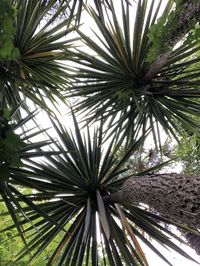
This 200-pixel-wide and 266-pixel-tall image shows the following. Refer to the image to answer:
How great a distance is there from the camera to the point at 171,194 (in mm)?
2057

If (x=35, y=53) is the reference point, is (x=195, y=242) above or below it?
below

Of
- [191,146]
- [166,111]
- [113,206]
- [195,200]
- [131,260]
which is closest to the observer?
[195,200]

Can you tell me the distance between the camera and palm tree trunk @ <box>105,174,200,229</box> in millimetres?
1855

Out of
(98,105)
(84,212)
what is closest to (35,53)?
(98,105)

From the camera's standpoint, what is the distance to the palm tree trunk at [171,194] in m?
1.85

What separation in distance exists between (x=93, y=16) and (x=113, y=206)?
229 centimetres

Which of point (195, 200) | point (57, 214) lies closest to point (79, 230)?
point (57, 214)

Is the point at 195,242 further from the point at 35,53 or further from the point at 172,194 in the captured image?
the point at 35,53

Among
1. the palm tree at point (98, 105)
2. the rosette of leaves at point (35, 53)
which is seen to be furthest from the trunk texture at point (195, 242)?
the rosette of leaves at point (35, 53)

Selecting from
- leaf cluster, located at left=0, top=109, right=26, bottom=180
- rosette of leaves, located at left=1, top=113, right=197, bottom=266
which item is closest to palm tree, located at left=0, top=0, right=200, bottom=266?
rosette of leaves, located at left=1, top=113, right=197, bottom=266

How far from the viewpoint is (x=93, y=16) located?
166 inches

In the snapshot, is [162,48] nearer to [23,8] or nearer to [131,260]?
[131,260]

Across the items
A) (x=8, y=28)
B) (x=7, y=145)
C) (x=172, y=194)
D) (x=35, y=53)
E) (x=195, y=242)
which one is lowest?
(x=195, y=242)

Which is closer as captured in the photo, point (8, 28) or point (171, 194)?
point (8, 28)
